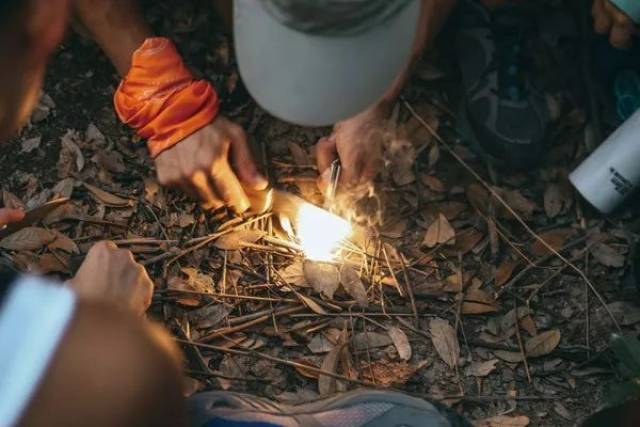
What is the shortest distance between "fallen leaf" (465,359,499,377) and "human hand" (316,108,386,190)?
64 centimetres

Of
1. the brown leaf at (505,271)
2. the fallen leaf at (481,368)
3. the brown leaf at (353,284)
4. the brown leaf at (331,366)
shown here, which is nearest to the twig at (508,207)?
the brown leaf at (505,271)

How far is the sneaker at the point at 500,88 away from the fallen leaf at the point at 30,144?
4.51ft

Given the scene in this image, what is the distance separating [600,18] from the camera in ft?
8.93

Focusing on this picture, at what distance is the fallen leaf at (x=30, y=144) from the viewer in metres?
2.81

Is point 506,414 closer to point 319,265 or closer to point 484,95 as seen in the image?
point 319,265

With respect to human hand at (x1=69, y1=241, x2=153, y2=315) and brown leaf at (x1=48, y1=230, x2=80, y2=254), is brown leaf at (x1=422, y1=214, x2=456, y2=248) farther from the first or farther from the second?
brown leaf at (x1=48, y1=230, x2=80, y2=254)

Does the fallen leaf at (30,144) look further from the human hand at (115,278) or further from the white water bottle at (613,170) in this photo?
the white water bottle at (613,170)

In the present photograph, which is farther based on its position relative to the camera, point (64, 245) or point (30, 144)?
point (30, 144)

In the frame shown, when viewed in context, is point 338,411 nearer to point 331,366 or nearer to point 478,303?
point 331,366

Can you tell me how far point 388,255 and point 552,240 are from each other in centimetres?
51

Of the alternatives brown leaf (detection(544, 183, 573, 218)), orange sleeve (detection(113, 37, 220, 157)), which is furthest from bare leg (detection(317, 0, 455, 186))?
brown leaf (detection(544, 183, 573, 218))

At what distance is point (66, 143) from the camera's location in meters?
2.82

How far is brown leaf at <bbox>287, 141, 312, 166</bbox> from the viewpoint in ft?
9.34

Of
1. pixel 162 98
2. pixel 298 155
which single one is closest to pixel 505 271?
pixel 298 155
